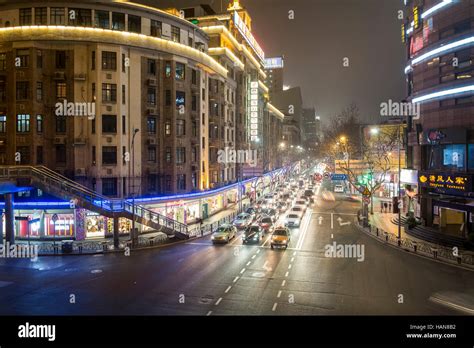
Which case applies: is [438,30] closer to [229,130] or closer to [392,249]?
[392,249]

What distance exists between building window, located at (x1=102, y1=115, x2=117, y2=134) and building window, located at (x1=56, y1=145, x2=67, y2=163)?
427 centimetres

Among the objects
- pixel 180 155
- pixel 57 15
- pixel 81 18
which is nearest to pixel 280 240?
pixel 180 155

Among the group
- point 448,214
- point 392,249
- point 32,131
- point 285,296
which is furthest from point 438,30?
→ point 32,131

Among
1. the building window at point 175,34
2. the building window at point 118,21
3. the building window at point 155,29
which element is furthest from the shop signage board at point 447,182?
the building window at point 118,21

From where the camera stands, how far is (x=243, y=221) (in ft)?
149

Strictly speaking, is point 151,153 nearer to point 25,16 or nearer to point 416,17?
point 25,16

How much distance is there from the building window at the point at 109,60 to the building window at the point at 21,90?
7421 mm

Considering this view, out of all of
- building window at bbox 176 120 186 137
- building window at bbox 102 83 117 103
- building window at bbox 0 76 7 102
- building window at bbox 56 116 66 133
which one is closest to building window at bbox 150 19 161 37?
building window at bbox 102 83 117 103

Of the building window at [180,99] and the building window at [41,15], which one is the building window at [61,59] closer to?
the building window at [41,15]

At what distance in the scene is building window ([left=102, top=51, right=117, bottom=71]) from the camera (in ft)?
133

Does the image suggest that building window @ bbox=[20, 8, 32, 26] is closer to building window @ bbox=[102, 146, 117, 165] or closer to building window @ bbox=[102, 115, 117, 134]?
building window @ bbox=[102, 115, 117, 134]

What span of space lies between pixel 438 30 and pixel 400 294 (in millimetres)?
27630

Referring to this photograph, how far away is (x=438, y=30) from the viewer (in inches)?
1479
